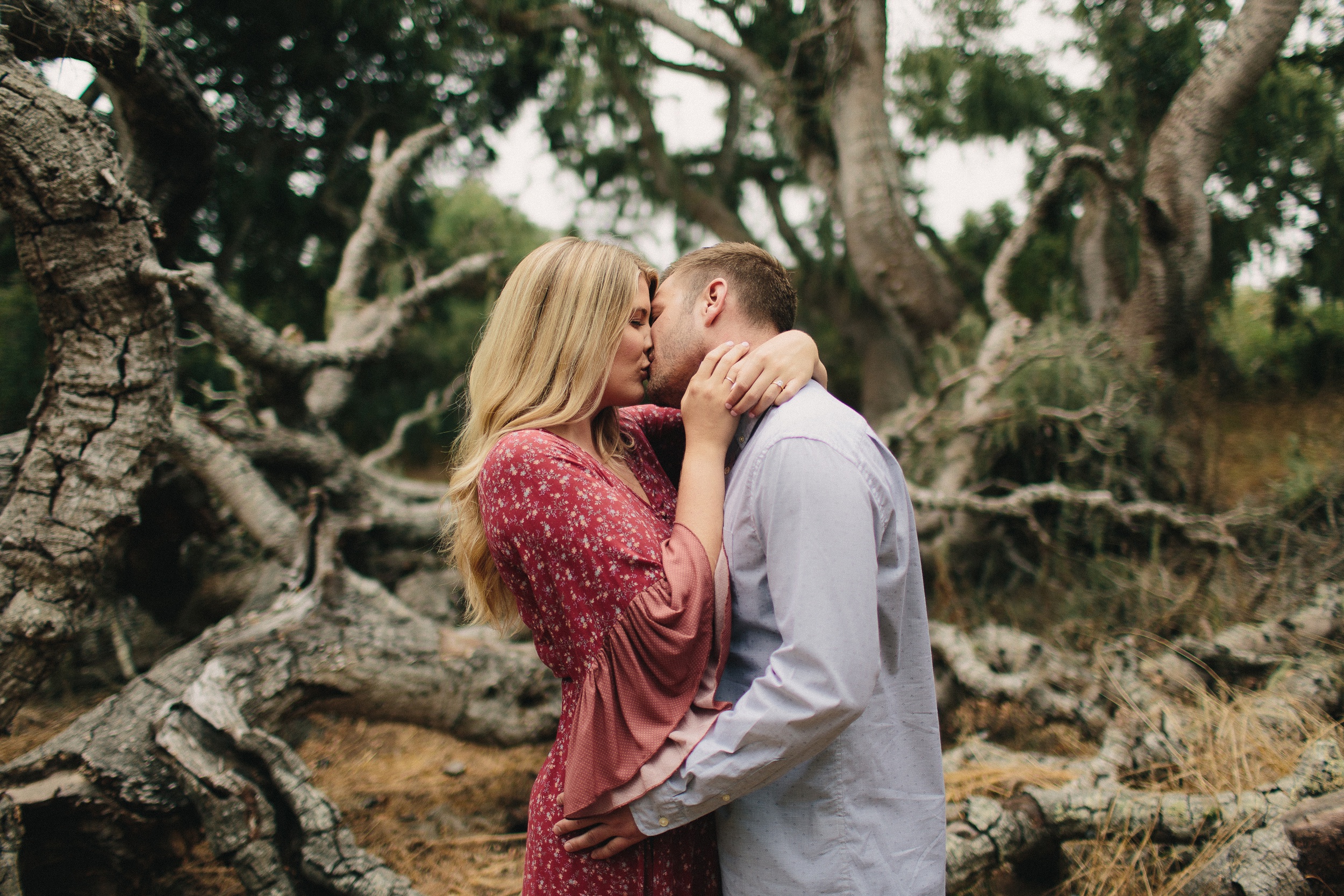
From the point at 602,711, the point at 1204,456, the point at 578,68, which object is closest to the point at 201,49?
the point at 578,68

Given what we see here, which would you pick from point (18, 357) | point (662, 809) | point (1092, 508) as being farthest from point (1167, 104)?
point (18, 357)

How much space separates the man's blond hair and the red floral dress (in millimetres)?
422

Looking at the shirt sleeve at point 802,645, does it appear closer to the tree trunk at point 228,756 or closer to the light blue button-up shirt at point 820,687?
the light blue button-up shirt at point 820,687

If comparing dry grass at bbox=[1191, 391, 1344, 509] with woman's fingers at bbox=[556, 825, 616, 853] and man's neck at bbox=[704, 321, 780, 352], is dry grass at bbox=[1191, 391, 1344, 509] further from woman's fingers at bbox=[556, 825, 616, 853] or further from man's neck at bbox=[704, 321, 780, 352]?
woman's fingers at bbox=[556, 825, 616, 853]

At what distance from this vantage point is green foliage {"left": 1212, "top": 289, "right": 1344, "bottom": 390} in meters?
6.02

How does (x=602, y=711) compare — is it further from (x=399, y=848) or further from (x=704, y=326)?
(x=399, y=848)

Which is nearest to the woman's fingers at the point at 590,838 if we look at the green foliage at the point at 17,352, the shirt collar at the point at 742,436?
the shirt collar at the point at 742,436

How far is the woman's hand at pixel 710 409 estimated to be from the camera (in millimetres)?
1277

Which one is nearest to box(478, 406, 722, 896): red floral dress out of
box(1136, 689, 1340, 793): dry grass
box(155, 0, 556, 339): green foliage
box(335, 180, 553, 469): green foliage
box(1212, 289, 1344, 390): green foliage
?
box(1136, 689, 1340, 793): dry grass

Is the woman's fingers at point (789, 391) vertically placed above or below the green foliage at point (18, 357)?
below

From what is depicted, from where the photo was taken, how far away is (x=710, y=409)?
1285 millimetres

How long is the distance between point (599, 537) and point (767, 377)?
412 millimetres

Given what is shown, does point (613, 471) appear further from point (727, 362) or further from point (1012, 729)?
point (1012, 729)

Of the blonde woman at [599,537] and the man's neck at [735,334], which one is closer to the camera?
the blonde woman at [599,537]
